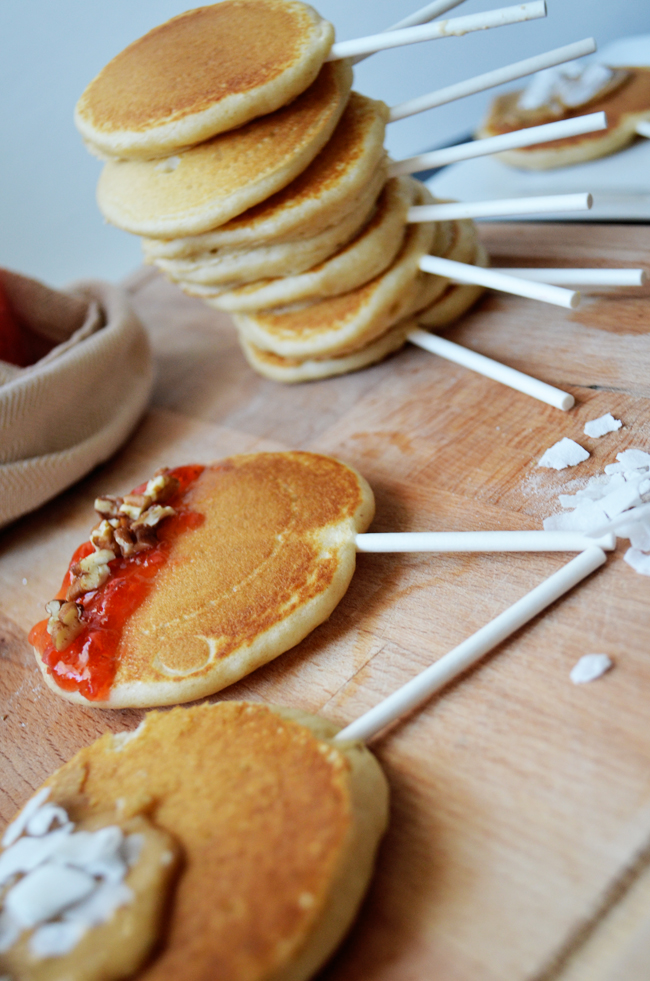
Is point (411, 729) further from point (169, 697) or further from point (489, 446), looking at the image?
point (489, 446)

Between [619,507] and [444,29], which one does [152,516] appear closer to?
[619,507]

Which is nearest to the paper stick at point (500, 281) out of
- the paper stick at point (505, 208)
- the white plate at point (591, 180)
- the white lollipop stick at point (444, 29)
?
the paper stick at point (505, 208)

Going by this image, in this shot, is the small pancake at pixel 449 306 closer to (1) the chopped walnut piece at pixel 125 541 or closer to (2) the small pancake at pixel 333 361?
(2) the small pancake at pixel 333 361

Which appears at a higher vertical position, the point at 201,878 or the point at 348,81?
the point at 348,81

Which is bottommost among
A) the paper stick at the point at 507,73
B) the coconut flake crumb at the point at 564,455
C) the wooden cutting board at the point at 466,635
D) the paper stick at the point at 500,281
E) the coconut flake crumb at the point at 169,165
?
the wooden cutting board at the point at 466,635

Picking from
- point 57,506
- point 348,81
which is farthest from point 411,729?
point 348,81
